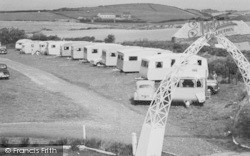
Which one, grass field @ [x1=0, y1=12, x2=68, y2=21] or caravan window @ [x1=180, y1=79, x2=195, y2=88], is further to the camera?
grass field @ [x1=0, y1=12, x2=68, y2=21]

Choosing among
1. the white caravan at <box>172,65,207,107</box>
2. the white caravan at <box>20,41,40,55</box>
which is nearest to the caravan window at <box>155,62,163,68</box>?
the white caravan at <box>172,65,207,107</box>

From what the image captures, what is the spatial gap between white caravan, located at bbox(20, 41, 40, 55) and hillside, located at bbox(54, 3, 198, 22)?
4327 centimetres

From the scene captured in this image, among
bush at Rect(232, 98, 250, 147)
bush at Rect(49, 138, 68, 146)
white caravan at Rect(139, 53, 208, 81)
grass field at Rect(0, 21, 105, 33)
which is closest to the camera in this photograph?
bush at Rect(49, 138, 68, 146)

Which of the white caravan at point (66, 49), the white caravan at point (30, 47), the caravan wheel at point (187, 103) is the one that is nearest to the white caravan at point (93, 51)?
the white caravan at point (66, 49)

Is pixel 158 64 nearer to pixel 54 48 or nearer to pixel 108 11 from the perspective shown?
pixel 54 48

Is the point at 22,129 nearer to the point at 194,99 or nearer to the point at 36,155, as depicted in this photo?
the point at 36,155

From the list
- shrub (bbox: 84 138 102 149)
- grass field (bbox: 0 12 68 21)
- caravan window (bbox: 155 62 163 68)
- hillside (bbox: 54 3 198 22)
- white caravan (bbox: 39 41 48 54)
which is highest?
hillside (bbox: 54 3 198 22)

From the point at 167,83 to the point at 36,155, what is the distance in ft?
16.7

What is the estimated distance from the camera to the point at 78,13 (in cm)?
11875

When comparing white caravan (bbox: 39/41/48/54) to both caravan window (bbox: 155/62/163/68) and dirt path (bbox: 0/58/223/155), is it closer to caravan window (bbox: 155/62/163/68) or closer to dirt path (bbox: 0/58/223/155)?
caravan window (bbox: 155/62/163/68)

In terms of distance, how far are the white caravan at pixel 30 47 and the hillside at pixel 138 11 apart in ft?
142

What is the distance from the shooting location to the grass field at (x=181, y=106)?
63.8 feet

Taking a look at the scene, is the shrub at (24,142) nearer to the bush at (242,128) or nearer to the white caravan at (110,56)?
the bush at (242,128)

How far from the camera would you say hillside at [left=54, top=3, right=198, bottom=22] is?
106681 millimetres
